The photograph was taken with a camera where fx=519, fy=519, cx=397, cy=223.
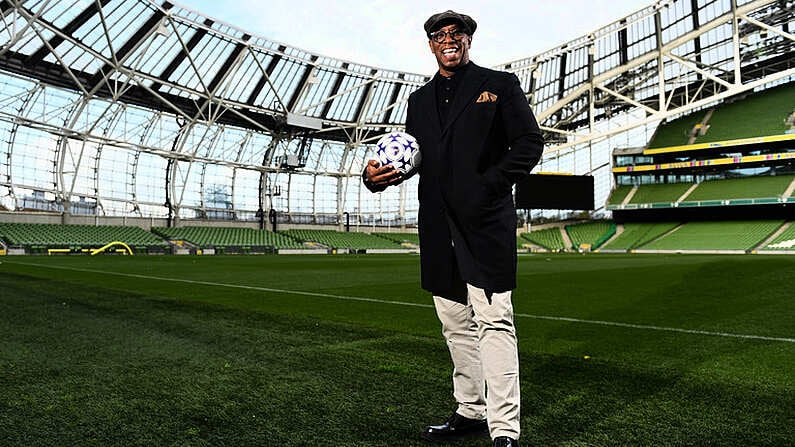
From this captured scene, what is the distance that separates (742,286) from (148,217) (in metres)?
42.2

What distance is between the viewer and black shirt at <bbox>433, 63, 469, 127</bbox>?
2.45 metres

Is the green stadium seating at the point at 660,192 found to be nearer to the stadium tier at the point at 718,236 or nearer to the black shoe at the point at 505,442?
the stadium tier at the point at 718,236

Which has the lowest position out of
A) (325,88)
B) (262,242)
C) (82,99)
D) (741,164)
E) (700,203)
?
(262,242)

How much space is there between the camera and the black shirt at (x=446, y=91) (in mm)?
2453

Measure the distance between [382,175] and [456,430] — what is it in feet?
4.06

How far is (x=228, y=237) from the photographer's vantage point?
43125mm

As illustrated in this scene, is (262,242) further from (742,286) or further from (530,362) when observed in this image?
(530,362)

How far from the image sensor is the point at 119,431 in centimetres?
237

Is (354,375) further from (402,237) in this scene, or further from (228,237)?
(402,237)

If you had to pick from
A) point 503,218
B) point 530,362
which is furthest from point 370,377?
point 503,218

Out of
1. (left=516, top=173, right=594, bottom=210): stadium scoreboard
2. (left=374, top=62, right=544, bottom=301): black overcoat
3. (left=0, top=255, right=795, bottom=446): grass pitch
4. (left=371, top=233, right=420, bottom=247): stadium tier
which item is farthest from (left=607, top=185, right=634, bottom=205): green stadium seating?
(left=374, top=62, right=544, bottom=301): black overcoat

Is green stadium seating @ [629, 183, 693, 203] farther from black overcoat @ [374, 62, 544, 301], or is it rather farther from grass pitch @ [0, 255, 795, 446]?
black overcoat @ [374, 62, 544, 301]

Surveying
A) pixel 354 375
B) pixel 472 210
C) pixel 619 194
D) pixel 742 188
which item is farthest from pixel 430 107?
pixel 619 194

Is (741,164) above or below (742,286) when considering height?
above
